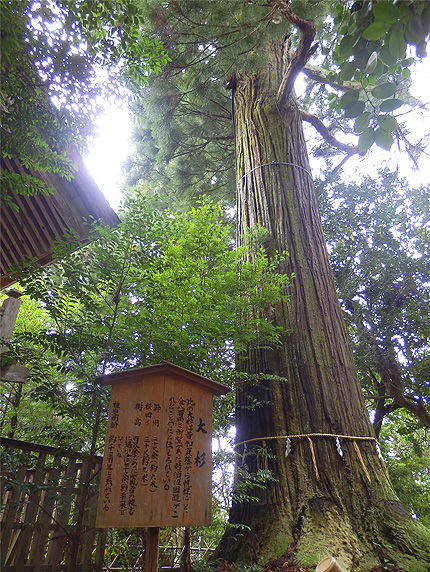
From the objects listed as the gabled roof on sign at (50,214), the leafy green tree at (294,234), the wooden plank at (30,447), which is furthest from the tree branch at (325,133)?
the wooden plank at (30,447)

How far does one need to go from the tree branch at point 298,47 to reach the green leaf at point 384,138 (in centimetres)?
328

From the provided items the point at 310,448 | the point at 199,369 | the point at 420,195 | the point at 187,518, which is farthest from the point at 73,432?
the point at 420,195

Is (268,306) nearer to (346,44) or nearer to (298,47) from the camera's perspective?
(346,44)

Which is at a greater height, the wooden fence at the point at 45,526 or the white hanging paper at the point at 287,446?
the white hanging paper at the point at 287,446

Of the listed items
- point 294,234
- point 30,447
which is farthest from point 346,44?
point 30,447

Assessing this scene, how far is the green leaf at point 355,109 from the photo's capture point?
1.41 meters

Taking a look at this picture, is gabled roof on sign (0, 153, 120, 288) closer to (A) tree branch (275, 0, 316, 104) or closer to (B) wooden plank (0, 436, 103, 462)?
(B) wooden plank (0, 436, 103, 462)

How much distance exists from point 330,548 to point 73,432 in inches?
77.2

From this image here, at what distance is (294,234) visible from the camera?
441 cm

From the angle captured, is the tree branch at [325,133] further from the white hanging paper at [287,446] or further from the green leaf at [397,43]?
the green leaf at [397,43]

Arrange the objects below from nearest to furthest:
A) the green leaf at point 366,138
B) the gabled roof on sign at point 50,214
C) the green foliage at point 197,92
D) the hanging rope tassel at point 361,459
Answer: the green leaf at point 366,138, the hanging rope tassel at point 361,459, the gabled roof on sign at point 50,214, the green foliage at point 197,92

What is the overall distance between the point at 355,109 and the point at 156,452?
6.34 feet

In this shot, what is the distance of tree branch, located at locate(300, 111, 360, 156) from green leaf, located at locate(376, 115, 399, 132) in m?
5.49

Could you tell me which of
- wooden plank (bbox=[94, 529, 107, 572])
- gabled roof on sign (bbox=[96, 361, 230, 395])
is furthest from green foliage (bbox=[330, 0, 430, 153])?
wooden plank (bbox=[94, 529, 107, 572])
